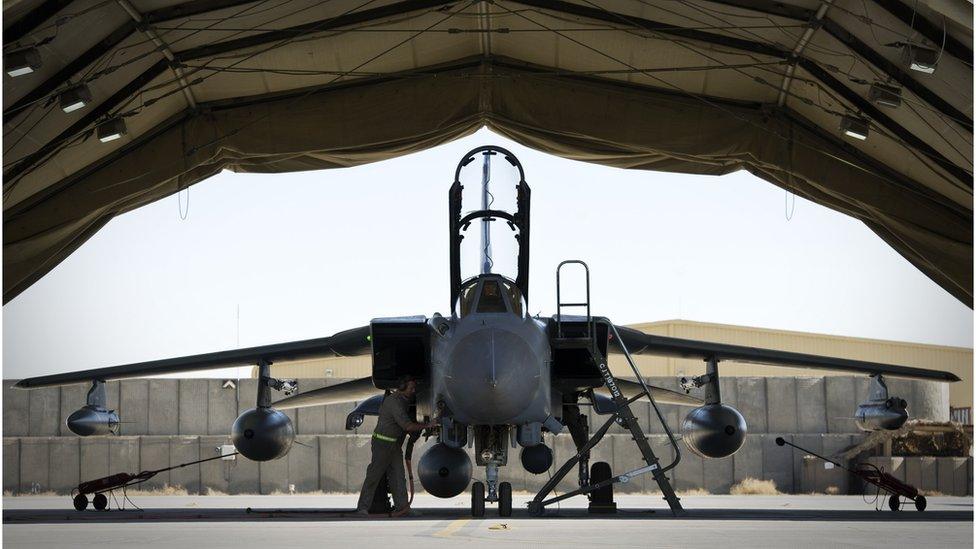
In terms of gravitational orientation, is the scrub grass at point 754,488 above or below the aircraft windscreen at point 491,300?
below

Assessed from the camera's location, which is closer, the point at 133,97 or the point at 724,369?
the point at 133,97

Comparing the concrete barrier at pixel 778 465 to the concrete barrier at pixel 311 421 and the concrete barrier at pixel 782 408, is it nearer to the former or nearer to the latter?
the concrete barrier at pixel 782 408

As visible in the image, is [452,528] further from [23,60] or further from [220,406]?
[220,406]

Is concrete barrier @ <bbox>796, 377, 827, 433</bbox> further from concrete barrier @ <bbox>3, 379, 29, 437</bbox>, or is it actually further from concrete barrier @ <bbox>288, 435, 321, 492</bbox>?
concrete barrier @ <bbox>3, 379, 29, 437</bbox>

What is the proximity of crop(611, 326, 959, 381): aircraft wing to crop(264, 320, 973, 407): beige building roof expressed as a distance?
618 inches

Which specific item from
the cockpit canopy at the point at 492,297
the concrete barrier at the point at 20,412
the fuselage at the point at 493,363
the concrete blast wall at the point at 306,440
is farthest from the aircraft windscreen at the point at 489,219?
the concrete barrier at the point at 20,412

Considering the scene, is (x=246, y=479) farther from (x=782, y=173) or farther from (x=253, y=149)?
(x=782, y=173)

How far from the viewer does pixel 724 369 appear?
117ft

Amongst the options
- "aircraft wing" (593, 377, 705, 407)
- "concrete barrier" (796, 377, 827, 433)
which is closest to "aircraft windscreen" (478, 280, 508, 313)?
"aircraft wing" (593, 377, 705, 407)

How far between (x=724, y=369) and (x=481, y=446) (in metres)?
25.5

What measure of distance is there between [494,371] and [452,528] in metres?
2.10

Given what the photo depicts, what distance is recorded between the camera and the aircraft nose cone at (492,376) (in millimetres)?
10039

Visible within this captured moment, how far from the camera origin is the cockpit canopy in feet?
35.6

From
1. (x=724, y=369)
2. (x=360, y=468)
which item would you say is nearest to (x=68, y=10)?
(x=360, y=468)
